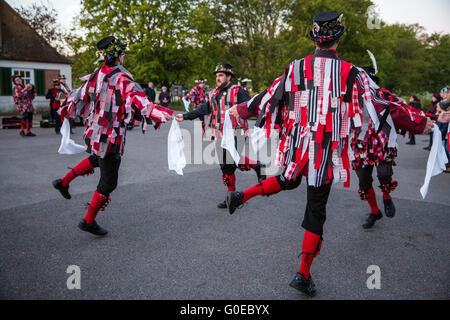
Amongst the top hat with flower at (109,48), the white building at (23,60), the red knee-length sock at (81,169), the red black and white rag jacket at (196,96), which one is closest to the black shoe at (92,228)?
the red knee-length sock at (81,169)

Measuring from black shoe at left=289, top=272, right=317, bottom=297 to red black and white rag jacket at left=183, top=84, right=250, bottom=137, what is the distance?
8.98ft

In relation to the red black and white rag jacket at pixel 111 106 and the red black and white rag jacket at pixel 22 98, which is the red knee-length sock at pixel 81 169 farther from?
the red black and white rag jacket at pixel 22 98

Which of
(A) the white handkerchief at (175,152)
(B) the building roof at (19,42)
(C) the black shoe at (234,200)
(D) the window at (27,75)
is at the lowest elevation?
(C) the black shoe at (234,200)

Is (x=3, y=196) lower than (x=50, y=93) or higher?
lower

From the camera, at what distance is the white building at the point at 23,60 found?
22.3 m

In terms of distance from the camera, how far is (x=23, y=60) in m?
22.7

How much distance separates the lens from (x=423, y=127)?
2.96 m

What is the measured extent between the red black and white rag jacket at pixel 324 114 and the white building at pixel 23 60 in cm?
2265

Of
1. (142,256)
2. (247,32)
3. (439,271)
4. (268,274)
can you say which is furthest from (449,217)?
(247,32)

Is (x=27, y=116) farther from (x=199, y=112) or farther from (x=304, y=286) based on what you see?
(x=304, y=286)

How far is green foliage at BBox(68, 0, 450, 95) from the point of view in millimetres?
29234
